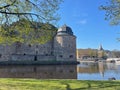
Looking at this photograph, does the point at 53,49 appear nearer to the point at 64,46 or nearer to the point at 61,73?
the point at 64,46

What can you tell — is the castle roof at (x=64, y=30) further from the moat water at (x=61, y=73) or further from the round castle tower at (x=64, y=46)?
the moat water at (x=61, y=73)

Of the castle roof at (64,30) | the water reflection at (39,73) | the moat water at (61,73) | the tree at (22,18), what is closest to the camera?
the tree at (22,18)

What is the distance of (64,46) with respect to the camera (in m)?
77.7

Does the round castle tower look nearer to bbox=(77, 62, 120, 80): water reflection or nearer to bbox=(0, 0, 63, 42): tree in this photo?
bbox=(77, 62, 120, 80): water reflection

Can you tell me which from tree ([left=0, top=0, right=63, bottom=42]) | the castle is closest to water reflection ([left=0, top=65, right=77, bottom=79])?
tree ([left=0, top=0, right=63, bottom=42])

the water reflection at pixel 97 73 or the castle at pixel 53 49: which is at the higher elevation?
the castle at pixel 53 49

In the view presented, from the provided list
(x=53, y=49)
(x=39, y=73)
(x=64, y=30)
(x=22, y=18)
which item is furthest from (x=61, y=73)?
(x=64, y=30)

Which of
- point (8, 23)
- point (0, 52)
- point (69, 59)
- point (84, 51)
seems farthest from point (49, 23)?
point (84, 51)

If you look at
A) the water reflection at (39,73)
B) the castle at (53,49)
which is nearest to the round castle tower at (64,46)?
the castle at (53,49)

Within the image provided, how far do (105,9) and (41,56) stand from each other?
198 ft

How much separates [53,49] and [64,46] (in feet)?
13.9

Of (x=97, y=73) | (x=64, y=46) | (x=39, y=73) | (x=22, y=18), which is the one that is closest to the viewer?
(x=22, y=18)

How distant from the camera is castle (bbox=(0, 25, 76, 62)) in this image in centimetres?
7344

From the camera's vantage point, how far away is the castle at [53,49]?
73.4 metres
